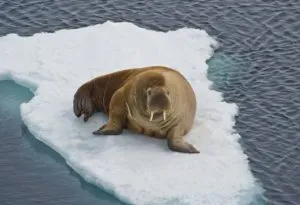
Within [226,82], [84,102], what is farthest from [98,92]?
[226,82]

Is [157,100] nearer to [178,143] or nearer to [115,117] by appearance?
[178,143]

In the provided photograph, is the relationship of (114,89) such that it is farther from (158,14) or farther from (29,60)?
(158,14)

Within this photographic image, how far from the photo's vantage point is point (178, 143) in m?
12.3

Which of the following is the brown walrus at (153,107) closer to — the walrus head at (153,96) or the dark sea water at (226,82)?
the walrus head at (153,96)

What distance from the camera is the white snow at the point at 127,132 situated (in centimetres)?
1158

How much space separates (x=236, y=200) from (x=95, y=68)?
438cm

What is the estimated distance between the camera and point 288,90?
14.4 meters

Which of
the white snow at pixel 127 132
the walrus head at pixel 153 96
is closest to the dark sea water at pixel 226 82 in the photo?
the white snow at pixel 127 132

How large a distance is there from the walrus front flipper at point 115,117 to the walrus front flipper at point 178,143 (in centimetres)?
78

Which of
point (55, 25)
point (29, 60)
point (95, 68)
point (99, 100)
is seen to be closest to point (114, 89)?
point (99, 100)

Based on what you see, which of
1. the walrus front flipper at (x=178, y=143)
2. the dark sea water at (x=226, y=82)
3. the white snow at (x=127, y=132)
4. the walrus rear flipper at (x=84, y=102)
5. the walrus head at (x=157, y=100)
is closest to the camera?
the white snow at (x=127, y=132)

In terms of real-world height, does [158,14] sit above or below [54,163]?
above

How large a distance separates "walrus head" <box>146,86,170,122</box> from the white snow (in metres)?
0.57

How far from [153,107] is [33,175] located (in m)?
1.92
